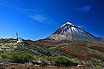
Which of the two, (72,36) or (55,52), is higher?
(72,36)

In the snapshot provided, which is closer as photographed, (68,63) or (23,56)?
(23,56)

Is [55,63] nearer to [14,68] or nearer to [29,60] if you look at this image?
[29,60]

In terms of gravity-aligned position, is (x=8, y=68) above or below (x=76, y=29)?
below

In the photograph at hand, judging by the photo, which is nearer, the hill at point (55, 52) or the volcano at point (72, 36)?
the hill at point (55, 52)

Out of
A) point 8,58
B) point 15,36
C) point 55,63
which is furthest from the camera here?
point 15,36

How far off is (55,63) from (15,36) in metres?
23.1

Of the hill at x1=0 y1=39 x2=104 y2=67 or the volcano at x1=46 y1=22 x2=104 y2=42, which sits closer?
the hill at x1=0 y1=39 x2=104 y2=67

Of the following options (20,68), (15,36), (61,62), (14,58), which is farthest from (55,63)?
(15,36)

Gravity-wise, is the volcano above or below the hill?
above

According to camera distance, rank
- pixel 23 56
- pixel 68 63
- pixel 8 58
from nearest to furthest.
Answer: pixel 8 58, pixel 23 56, pixel 68 63

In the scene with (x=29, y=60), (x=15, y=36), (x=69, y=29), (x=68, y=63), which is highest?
(x=69, y=29)

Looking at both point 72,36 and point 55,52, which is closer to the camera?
point 55,52

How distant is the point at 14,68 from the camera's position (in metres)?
7.35

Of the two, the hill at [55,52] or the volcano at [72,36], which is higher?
the volcano at [72,36]
